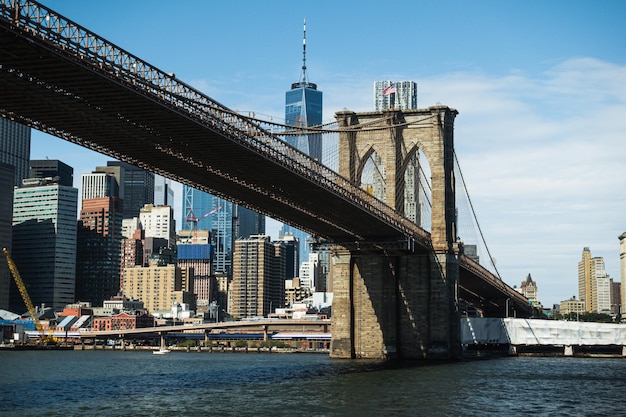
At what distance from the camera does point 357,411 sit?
43.6m

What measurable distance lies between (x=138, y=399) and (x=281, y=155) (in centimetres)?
1795

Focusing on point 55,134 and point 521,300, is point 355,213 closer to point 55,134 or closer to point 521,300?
point 55,134

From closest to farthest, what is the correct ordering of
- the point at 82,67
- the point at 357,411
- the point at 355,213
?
the point at 82,67 → the point at 357,411 → the point at 355,213

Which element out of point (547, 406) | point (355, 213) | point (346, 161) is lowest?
point (547, 406)

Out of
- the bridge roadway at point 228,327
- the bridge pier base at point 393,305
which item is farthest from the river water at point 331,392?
the bridge roadway at point 228,327

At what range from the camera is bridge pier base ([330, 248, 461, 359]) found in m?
82.8

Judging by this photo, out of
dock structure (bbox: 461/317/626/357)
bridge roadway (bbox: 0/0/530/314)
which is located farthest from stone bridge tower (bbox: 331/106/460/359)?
dock structure (bbox: 461/317/626/357)

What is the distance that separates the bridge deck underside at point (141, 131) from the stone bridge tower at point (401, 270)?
1097cm

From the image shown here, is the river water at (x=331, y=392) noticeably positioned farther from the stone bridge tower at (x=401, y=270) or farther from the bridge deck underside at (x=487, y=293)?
the bridge deck underside at (x=487, y=293)

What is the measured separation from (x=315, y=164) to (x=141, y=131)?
23117mm

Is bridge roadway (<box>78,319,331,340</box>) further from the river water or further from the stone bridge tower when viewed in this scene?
the river water

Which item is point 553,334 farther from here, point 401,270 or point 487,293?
point 401,270

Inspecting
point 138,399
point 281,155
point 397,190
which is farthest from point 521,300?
point 138,399

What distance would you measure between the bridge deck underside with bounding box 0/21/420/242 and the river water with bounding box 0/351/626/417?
12736mm
